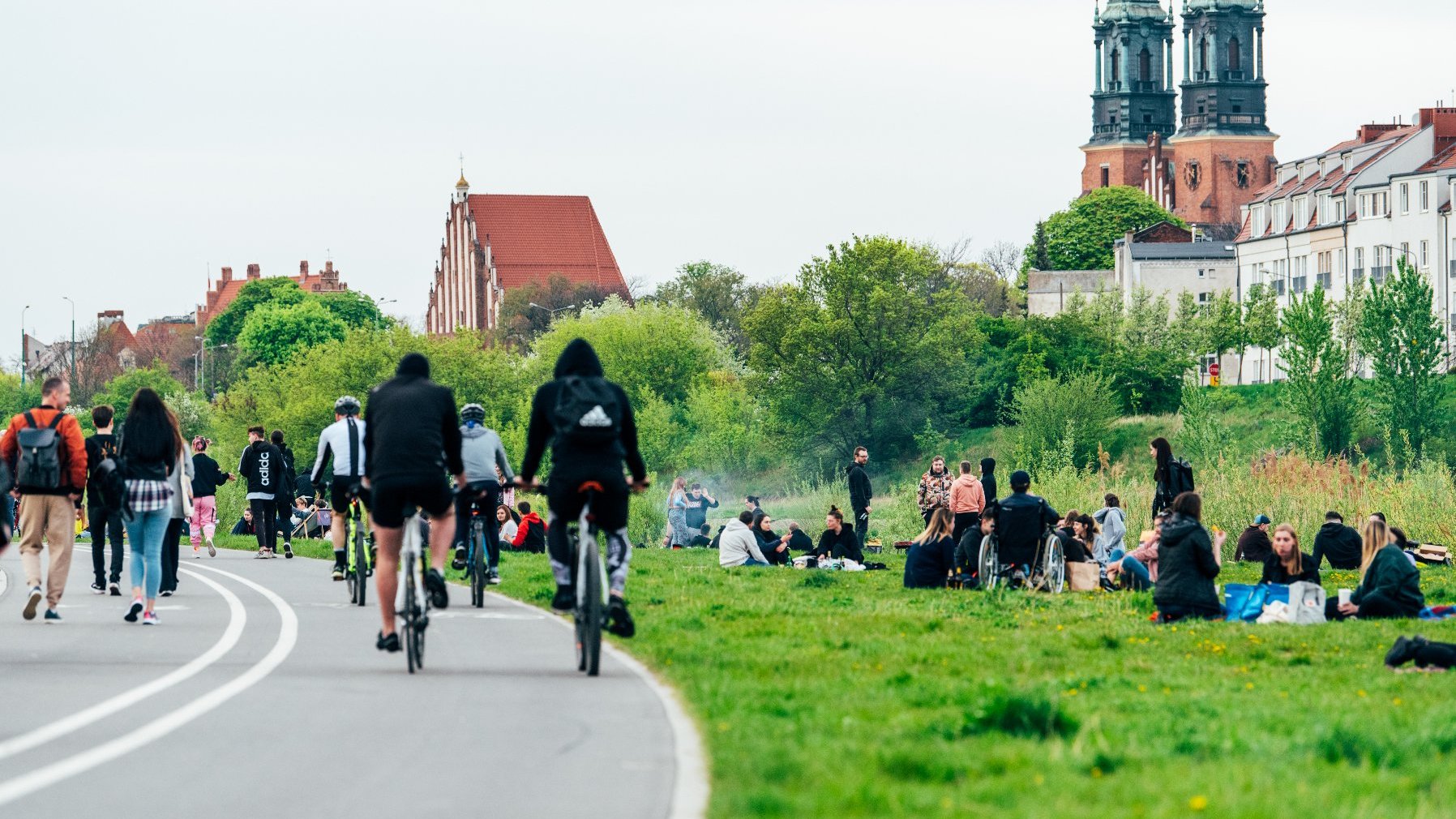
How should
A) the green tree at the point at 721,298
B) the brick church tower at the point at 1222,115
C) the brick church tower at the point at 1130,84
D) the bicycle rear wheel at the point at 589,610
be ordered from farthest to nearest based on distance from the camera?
the brick church tower at the point at 1130,84, the brick church tower at the point at 1222,115, the green tree at the point at 721,298, the bicycle rear wheel at the point at 589,610

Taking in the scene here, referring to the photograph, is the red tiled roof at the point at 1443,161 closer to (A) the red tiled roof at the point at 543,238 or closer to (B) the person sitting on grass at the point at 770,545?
(A) the red tiled roof at the point at 543,238

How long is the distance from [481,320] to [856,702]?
14877 cm

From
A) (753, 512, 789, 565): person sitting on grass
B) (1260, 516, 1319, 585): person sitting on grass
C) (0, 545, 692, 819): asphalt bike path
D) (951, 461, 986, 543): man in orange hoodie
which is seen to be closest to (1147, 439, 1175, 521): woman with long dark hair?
(951, 461, 986, 543): man in orange hoodie

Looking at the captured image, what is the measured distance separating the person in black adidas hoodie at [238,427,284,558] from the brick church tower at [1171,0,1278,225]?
15266 cm

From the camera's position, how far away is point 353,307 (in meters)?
145

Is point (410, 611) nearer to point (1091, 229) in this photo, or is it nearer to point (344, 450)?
point (344, 450)

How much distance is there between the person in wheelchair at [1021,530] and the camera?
2217cm

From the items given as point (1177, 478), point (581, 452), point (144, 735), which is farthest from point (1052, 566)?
point (144, 735)

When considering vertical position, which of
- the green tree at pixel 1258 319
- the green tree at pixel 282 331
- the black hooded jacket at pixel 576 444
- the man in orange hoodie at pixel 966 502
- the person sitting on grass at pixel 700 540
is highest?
the green tree at pixel 282 331

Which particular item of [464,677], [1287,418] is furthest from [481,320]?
[464,677]

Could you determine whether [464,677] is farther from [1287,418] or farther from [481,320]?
[481,320]

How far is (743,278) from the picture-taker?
130625mm

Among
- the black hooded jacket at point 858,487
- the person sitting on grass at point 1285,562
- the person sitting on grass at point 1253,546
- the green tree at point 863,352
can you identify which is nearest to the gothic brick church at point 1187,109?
the green tree at point 863,352

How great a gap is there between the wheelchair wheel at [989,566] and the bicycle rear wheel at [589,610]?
35.9 ft
